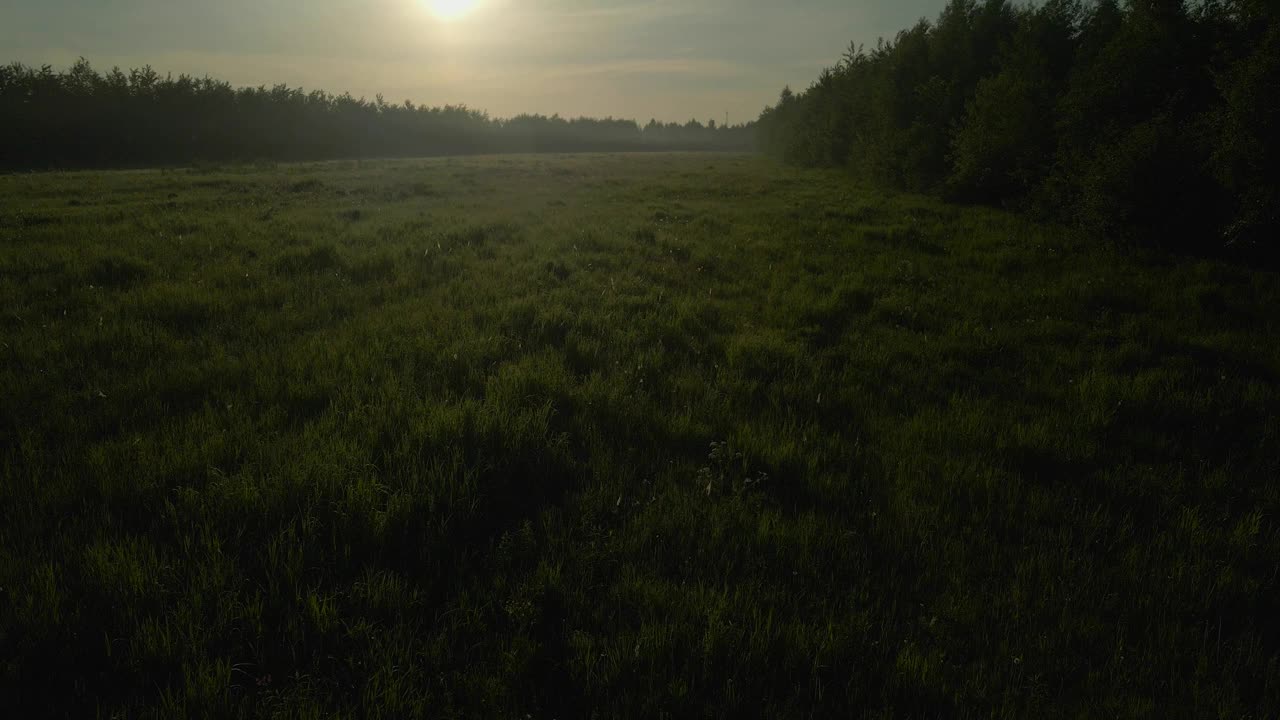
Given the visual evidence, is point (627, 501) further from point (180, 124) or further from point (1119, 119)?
point (180, 124)

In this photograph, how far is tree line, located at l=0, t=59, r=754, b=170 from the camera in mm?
40188

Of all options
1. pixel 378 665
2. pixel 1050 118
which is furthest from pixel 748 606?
pixel 1050 118

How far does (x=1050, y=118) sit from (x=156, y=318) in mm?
19220

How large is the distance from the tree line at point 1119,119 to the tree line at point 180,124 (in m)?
50.4

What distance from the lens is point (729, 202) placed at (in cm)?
2005

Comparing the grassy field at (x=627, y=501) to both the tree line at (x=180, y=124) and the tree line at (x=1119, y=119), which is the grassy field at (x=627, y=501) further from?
the tree line at (x=180, y=124)

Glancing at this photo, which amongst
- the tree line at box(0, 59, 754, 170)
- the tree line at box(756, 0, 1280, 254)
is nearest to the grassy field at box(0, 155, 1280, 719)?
the tree line at box(756, 0, 1280, 254)

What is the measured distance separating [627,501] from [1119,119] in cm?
1452

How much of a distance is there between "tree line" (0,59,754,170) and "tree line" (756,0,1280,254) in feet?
165

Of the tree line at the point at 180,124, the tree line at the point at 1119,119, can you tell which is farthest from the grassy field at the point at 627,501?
A: the tree line at the point at 180,124

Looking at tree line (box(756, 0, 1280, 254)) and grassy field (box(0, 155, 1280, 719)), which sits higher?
tree line (box(756, 0, 1280, 254))

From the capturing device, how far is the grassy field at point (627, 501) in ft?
7.30

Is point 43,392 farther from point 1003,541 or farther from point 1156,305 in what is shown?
point 1156,305

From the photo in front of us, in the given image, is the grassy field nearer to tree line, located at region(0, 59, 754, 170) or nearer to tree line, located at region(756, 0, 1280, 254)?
tree line, located at region(756, 0, 1280, 254)
